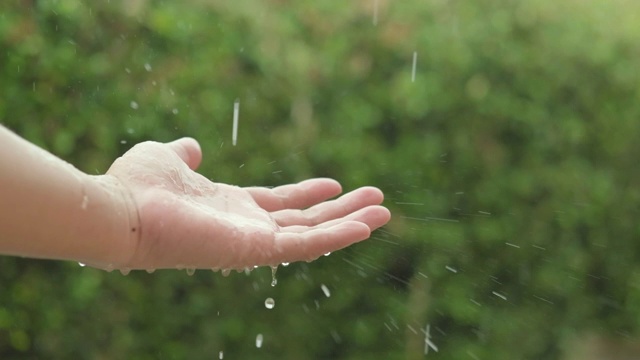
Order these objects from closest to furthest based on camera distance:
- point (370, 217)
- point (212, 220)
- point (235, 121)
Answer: point (212, 220) < point (370, 217) < point (235, 121)

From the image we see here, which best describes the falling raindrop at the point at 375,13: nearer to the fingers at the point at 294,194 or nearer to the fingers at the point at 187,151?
the fingers at the point at 294,194

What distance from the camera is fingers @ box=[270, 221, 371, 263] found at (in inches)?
83.9

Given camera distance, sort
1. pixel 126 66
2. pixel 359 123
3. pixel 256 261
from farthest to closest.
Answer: pixel 359 123 < pixel 126 66 < pixel 256 261

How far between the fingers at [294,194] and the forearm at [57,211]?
703 millimetres

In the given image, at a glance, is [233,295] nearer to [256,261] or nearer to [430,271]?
[430,271]

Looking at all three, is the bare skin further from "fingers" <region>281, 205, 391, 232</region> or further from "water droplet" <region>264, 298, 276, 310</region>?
"water droplet" <region>264, 298, 276, 310</region>

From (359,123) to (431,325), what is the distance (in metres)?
1.01

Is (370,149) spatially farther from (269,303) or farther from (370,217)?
(370,217)

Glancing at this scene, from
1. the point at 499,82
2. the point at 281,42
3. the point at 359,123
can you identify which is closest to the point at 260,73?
the point at 281,42

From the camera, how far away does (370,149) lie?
392cm

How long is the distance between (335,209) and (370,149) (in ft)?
4.71

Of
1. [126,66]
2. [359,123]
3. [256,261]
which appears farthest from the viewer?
[359,123]

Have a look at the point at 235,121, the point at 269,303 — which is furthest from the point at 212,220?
the point at 269,303

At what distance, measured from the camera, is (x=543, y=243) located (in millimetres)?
4312
